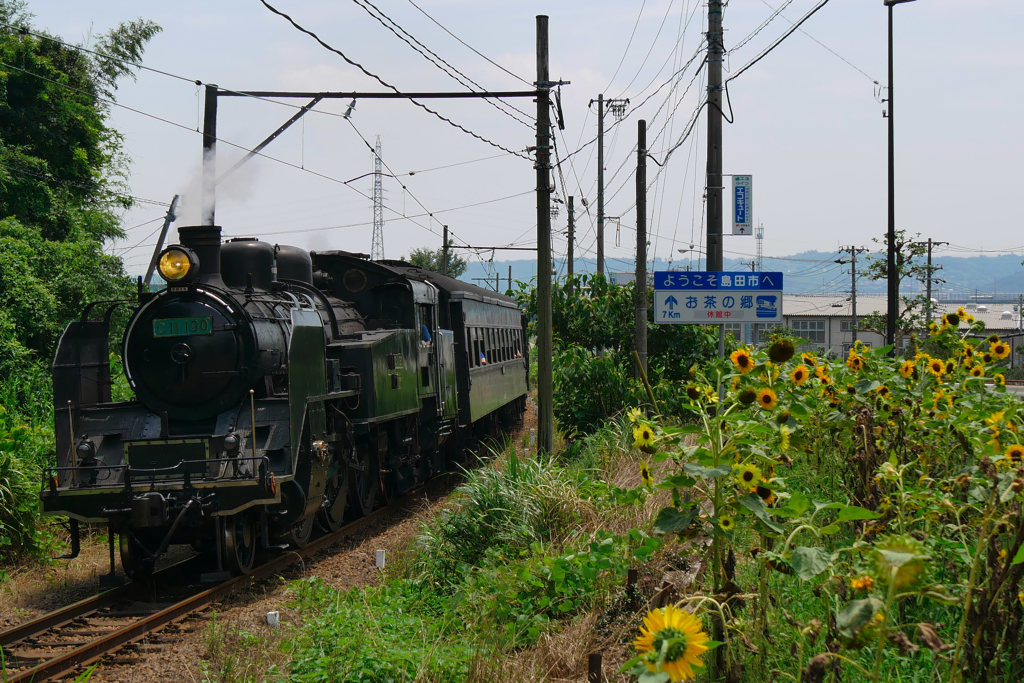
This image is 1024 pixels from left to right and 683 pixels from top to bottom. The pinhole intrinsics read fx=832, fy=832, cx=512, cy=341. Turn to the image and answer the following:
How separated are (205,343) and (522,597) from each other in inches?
166

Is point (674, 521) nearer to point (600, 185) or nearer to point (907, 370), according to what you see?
point (907, 370)

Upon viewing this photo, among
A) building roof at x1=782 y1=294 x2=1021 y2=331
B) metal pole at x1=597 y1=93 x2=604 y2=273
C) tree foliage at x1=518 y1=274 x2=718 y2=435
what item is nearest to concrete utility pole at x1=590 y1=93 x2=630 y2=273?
metal pole at x1=597 y1=93 x2=604 y2=273

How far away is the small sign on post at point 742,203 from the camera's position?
36.3ft

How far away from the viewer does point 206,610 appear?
6.84 meters

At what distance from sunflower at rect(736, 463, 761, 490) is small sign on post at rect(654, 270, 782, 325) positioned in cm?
570

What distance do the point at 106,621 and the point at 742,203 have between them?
8734mm

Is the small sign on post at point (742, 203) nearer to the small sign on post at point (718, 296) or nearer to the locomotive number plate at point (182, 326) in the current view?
the small sign on post at point (718, 296)

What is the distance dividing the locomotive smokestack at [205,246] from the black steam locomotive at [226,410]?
0.05 ft

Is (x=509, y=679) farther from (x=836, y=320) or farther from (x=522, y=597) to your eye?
(x=836, y=320)

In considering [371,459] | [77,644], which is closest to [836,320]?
[371,459]

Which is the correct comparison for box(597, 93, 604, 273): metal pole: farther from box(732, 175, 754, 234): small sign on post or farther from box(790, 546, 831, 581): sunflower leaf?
box(790, 546, 831, 581): sunflower leaf

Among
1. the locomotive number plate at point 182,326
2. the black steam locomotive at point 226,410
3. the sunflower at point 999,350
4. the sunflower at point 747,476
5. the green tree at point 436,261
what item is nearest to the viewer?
the sunflower at point 747,476

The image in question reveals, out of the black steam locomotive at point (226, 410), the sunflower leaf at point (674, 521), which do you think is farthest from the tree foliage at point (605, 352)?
the sunflower leaf at point (674, 521)

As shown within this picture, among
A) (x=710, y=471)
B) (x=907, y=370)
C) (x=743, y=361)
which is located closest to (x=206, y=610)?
(x=743, y=361)
